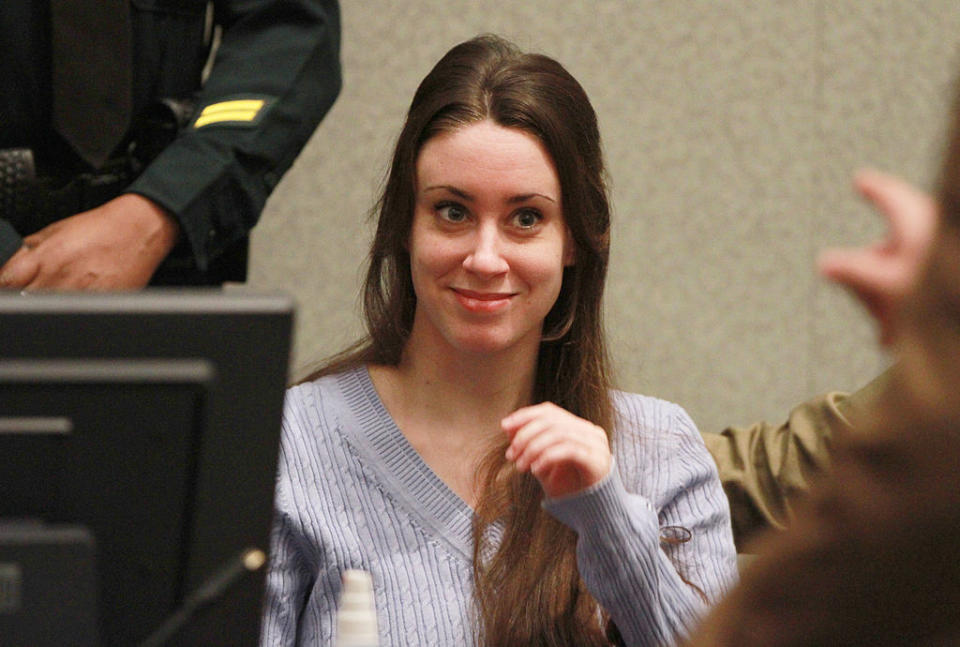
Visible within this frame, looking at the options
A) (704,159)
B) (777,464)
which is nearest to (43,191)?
(777,464)

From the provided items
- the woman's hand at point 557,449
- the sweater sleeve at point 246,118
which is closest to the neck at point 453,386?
the sweater sleeve at point 246,118

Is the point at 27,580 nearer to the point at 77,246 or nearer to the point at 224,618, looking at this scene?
the point at 224,618

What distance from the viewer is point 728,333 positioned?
253 centimetres

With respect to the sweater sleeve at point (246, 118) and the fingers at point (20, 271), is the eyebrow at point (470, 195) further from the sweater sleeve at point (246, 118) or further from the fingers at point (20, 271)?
the fingers at point (20, 271)

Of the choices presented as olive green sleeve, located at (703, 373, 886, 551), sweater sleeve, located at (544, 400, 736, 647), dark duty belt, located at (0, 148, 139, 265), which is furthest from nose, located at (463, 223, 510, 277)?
olive green sleeve, located at (703, 373, 886, 551)

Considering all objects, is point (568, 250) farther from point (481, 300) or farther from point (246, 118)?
point (246, 118)

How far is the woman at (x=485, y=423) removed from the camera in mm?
1314

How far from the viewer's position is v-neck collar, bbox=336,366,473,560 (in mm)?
1383

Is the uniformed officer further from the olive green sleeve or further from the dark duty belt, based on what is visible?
the olive green sleeve

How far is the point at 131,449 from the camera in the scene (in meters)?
0.66

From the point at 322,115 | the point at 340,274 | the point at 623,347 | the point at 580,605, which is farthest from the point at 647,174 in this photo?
the point at 580,605

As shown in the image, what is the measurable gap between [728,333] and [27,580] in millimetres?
2026

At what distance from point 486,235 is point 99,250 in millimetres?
419

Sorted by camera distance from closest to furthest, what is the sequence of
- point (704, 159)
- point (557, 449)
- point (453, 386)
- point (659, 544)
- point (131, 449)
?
point (131, 449), point (557, 449), point (659, 544), point (453, 386), point (704, 159)
